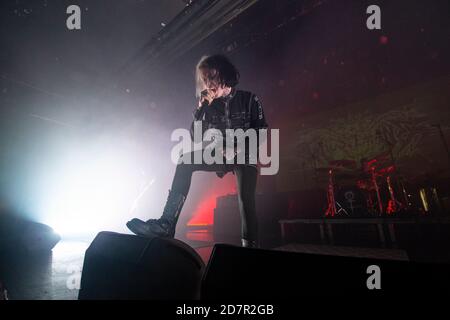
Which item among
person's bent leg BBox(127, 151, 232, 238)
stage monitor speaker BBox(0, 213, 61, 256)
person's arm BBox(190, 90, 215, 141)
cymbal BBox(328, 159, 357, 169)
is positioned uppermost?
person's arm BBox(190, 90, 215, 141)

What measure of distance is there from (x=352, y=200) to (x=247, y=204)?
2.92 m

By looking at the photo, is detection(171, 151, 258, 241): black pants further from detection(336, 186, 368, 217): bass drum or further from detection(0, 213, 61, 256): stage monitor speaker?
detection(336, 186, 368, 217): bass drum

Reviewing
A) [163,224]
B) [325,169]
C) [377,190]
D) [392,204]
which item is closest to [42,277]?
[163,224]

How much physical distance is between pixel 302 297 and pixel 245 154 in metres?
0.95

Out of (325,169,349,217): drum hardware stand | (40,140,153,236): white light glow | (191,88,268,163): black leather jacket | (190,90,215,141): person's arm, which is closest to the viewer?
(191,88,268,163): black leather jacket

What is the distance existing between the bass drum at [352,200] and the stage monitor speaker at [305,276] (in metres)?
3.30

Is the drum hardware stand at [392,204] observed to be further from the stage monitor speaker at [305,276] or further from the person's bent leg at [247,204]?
the stage monitor speaker at [305,276]

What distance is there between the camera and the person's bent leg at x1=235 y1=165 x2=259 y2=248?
1.29m

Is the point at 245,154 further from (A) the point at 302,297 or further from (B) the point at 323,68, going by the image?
(B) the point at 323,68

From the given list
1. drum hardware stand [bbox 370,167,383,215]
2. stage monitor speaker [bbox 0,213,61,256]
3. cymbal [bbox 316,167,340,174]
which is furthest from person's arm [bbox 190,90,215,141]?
cymbal [bbox 316,167,340,174]

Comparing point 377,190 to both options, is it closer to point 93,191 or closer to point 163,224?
point 163,224

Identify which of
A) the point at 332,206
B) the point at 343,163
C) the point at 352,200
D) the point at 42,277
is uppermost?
the point at 343,163

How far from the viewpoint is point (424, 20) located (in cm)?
345

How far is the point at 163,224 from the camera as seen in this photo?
1.16 m
